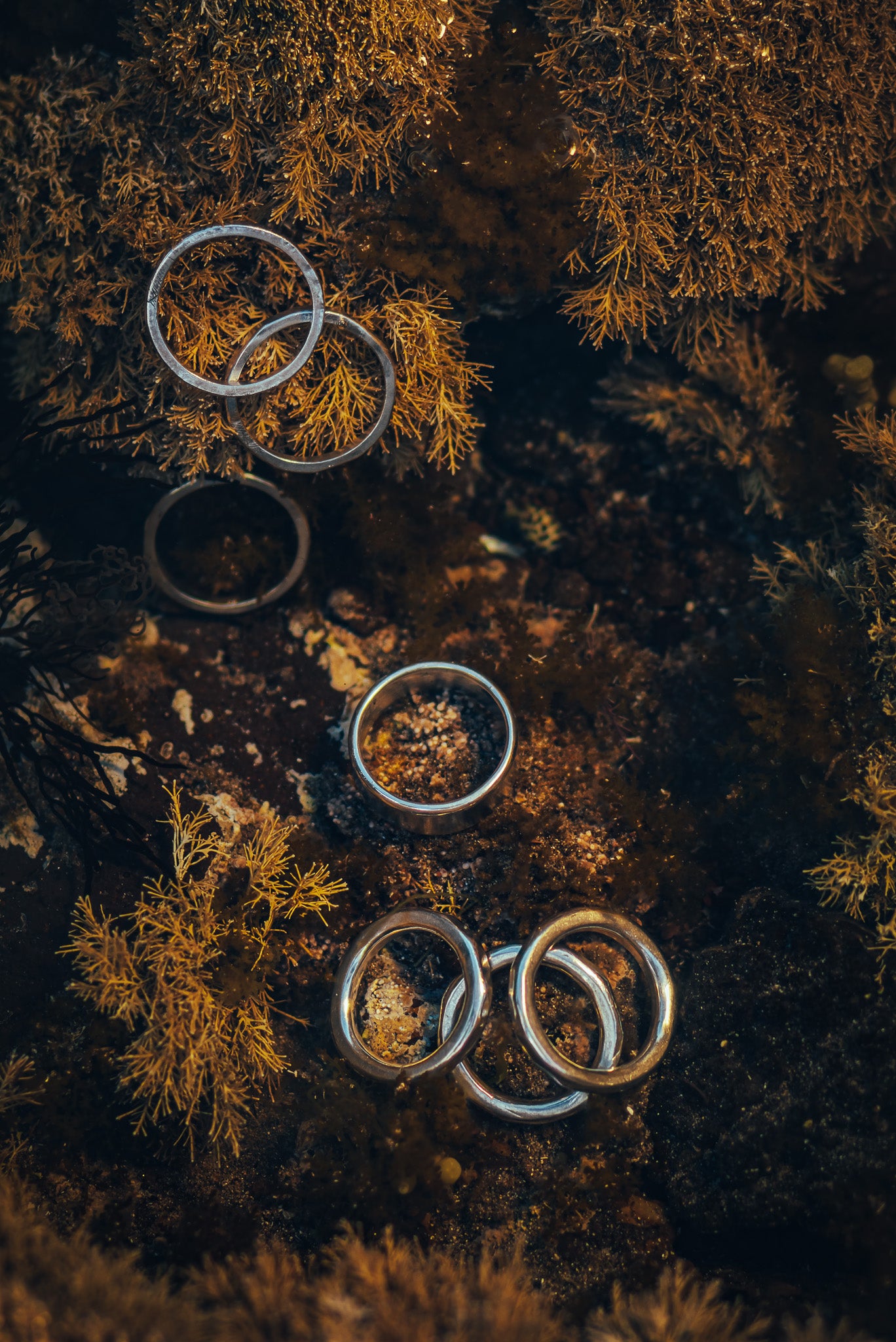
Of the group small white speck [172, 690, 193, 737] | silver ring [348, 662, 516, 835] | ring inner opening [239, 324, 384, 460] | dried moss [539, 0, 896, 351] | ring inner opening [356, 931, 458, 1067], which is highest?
dried moss [539, 0, 896, 351]

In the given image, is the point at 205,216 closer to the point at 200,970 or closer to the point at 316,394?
the point at 316,394

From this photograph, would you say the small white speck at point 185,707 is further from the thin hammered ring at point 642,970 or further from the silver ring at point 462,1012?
the thin hammered ring at point 642,970

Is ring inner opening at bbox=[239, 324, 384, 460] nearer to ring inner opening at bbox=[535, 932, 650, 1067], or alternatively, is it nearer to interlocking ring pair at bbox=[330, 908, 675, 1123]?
interlocking ring pair at bbox=[330, 908, 675, 1123]

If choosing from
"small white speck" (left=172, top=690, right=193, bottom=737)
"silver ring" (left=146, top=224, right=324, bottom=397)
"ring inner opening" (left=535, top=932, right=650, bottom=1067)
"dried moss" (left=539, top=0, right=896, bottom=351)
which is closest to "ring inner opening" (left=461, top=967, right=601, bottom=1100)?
"ring inner opening" (left=535, top=932, right=650, bottom=1067)

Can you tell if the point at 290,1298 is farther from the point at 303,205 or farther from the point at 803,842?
the point at 303,205

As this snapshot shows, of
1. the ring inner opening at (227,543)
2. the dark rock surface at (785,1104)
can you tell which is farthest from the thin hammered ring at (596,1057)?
the ring inner opening at (227,543)

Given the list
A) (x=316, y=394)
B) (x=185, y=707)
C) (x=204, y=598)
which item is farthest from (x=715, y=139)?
(x=185, y=707)

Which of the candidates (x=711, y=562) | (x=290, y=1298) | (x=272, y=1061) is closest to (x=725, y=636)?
(x=711, y=562)
